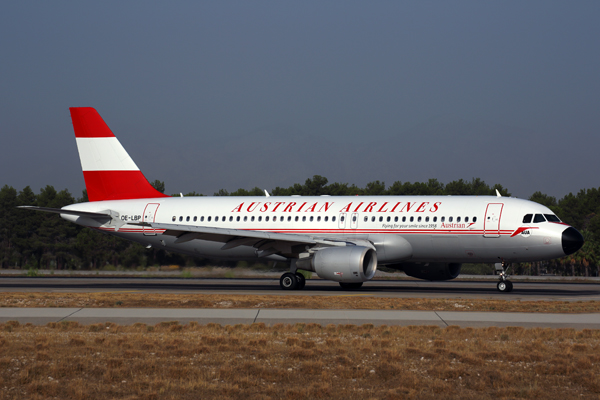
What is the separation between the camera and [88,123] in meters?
31.5

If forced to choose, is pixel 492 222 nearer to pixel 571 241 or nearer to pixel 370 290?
pixel 571 241

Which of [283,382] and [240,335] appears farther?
[240,335]

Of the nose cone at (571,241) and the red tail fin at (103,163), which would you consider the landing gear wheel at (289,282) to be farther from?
the nose cone at (571,241)

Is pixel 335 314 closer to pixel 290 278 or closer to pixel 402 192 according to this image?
pixel 290 278

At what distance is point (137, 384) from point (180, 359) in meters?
1.44

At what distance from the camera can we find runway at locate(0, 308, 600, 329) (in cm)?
1393

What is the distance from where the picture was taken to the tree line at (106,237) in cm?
3746

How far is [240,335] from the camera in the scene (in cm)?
1183

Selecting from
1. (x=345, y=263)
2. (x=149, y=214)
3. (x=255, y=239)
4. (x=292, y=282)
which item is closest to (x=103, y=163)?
(x=149, y=214)

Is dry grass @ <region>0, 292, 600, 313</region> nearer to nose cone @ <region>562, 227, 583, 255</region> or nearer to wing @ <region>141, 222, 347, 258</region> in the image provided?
nose cone @ <region>562, 227, 583, 255</region>

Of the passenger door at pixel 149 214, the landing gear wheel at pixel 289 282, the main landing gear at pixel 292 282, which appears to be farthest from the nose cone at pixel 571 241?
the passenger door at pixel 149 214

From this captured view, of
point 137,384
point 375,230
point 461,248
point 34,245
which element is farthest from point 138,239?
point 34,245

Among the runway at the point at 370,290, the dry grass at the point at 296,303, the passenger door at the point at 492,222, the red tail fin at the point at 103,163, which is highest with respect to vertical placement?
the red tail fin at the point at 103,163

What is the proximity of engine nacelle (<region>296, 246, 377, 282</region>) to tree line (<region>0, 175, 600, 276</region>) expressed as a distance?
10.1m
